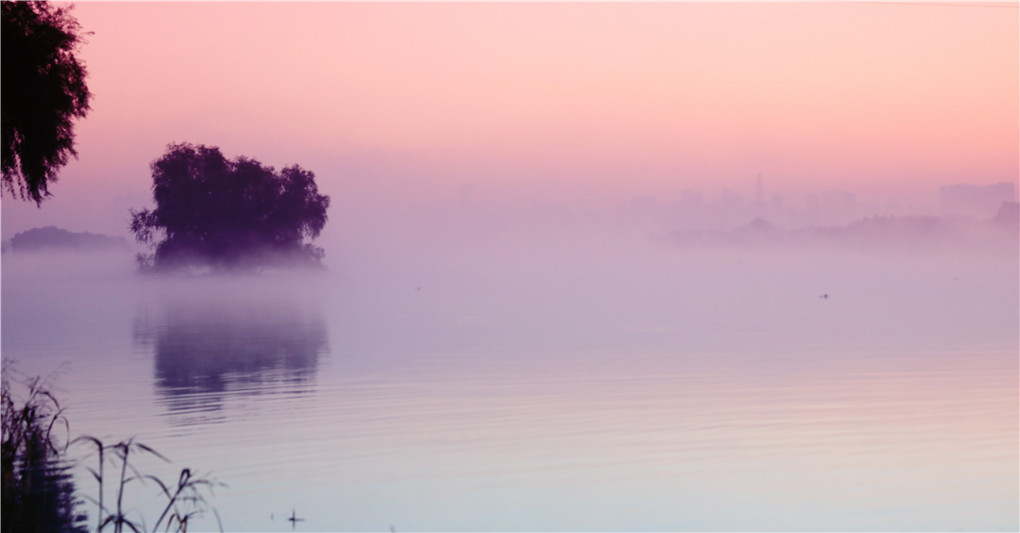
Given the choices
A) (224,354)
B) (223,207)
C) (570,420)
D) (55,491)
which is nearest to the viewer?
(55,491)

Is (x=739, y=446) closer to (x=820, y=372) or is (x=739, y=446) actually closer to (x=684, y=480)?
(x=684, y=480)

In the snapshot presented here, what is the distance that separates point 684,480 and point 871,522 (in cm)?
220

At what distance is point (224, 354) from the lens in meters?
27.6

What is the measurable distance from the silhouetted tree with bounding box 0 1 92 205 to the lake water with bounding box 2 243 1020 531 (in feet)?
12.5

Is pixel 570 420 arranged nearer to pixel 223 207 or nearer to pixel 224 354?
pixel 224 354

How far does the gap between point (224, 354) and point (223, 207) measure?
212ft

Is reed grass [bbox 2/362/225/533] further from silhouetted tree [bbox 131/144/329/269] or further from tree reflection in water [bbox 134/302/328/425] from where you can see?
silhouetted tree [bbox 131/144/329/269]

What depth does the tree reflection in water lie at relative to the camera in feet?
65.0

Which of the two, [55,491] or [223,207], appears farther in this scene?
[223,207]

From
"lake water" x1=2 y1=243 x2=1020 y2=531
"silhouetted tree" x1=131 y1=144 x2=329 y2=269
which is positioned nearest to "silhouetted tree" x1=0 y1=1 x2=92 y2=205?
"lake water" x1=2 y1=243 x2=1020 y2=531

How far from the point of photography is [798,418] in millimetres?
16766

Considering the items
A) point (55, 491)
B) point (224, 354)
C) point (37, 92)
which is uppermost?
point (37, 92)

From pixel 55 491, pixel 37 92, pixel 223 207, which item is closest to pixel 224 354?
pixel 37 92

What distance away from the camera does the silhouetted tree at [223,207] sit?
89.0 meters
